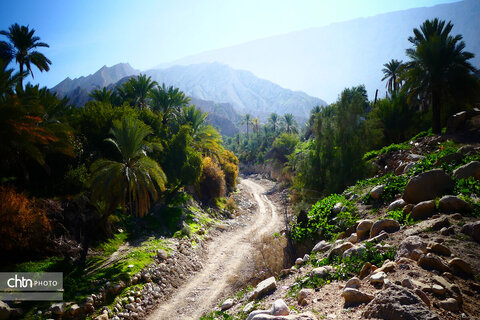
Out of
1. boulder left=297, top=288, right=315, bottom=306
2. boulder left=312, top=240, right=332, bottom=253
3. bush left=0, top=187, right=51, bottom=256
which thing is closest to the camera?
boulder left=297, top=288, right=315, bottom=306

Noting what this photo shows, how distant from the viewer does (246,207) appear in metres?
31.3

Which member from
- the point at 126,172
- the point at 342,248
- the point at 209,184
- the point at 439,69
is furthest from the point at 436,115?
the point at 126,172

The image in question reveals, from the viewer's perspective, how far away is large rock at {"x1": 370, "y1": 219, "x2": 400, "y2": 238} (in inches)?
290

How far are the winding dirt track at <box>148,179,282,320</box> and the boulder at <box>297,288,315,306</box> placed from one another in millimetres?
5742

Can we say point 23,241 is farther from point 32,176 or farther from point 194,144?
point 194,144

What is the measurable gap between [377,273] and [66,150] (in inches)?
622

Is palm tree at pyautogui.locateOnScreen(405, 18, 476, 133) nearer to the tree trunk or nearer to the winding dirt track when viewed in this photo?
the tree trunk

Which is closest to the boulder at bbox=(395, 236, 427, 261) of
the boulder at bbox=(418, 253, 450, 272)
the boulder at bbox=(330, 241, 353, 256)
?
the boulder at bbox=(418, 253, 450, 272)

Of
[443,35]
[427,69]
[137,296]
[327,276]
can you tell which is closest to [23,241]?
[137,296]

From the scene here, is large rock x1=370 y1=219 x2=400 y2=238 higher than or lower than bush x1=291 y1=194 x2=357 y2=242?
higher

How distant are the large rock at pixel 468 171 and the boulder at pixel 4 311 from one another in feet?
48.9

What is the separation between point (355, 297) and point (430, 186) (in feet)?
17.5

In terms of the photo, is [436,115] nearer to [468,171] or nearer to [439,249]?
[468,171]

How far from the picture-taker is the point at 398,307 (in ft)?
11.8
